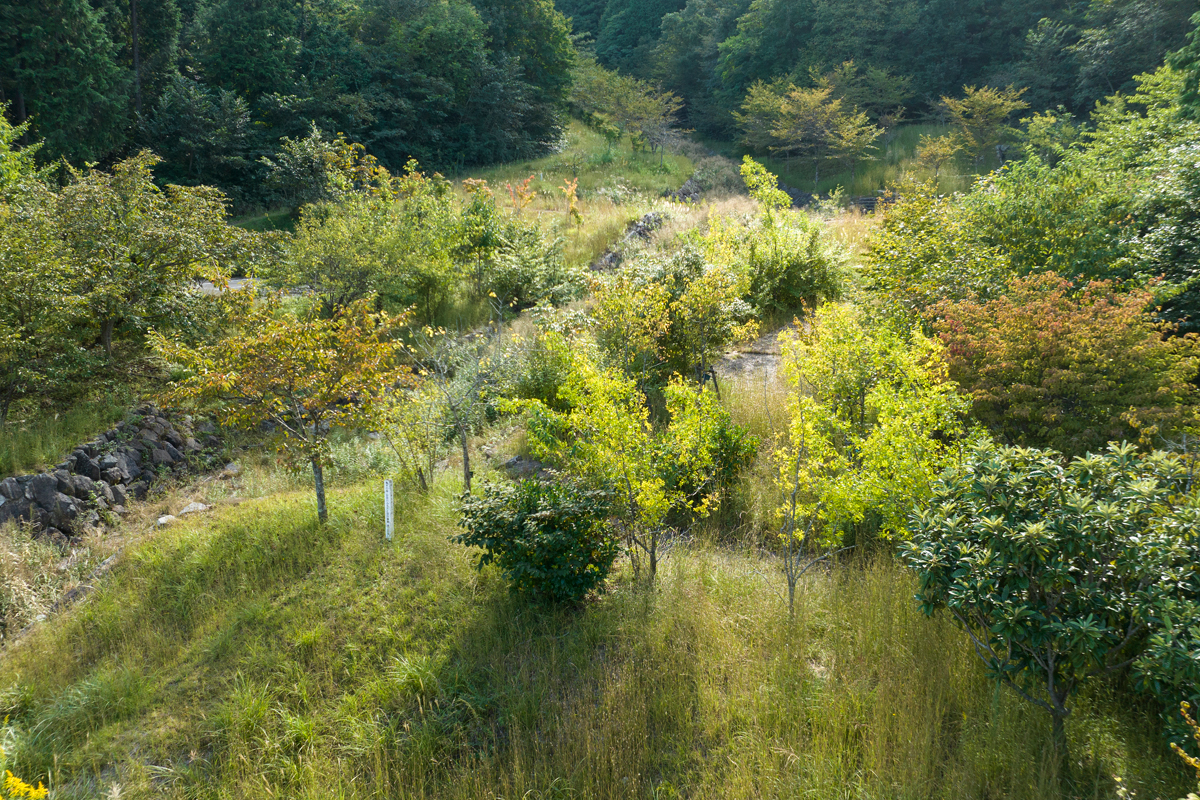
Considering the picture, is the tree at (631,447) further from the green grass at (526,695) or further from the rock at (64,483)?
the rock at (64,483)

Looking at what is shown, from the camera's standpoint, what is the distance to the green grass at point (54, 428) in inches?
301

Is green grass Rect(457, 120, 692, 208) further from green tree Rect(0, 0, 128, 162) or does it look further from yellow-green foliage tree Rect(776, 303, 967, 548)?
yellow-green foliage tree Rect(776, 303, 967, 548)

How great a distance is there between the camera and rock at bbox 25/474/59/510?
24.2 ft

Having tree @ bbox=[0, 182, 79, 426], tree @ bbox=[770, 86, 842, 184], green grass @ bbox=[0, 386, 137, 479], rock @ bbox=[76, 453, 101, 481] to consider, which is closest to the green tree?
tree @ bbox=[0, 182, 79, 426]

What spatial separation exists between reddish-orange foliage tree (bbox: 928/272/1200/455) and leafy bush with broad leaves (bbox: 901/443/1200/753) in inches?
59.6

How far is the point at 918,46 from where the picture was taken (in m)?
30.7

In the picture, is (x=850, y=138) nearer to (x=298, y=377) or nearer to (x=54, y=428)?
(x=298, y=377)

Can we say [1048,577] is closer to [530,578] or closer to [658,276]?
[530,578]

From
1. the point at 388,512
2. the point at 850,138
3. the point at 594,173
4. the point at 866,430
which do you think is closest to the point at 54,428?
the point at 388,512

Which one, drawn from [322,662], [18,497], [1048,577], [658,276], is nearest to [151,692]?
[322,662]

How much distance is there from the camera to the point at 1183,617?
2.61 metres

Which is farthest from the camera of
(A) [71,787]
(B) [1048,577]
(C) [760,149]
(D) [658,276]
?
(C) [760,149]

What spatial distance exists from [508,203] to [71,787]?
18807mm

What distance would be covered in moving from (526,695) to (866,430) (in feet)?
12.6
